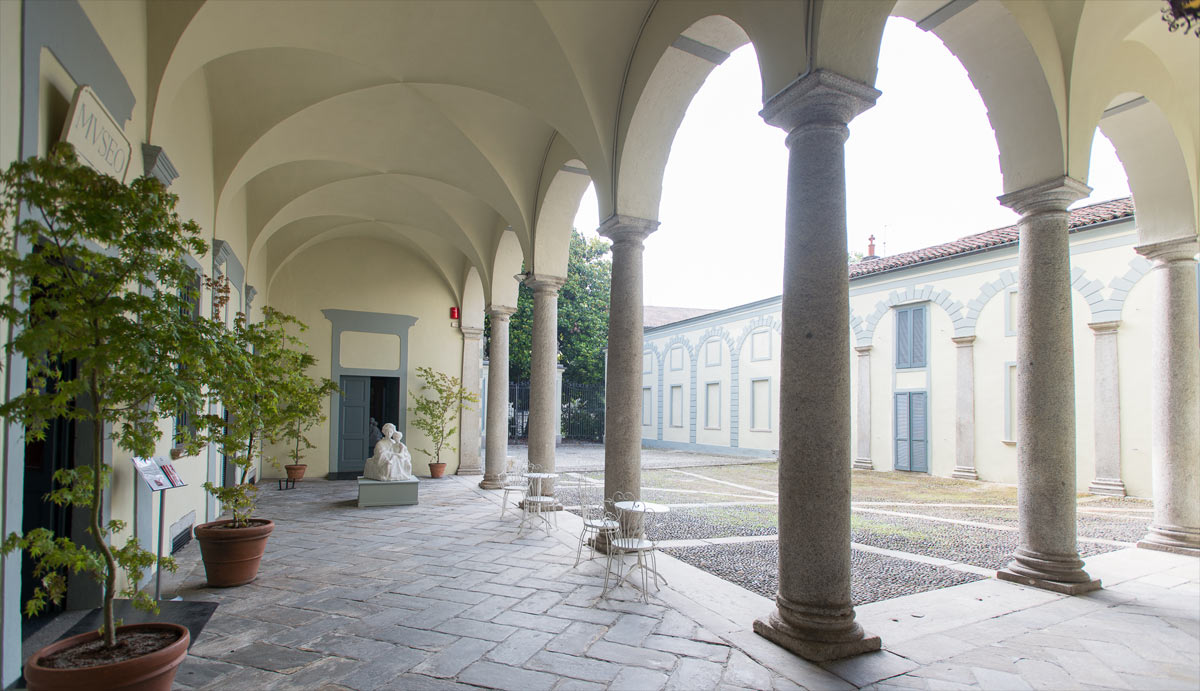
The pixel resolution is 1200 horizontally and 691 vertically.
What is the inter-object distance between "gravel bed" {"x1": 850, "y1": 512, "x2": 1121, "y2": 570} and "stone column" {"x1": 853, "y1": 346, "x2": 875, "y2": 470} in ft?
27.2

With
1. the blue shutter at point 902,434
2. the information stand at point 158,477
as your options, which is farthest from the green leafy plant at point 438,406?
the blue shutter at point 902,434

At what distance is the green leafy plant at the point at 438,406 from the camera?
14.0m

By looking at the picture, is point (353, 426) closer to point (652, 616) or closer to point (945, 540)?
point (652, 616)

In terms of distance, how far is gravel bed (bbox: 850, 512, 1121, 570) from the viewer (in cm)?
670

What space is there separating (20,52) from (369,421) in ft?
38.9

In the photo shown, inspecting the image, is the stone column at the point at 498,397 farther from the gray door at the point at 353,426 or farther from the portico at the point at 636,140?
the gray door at the point at 353,426

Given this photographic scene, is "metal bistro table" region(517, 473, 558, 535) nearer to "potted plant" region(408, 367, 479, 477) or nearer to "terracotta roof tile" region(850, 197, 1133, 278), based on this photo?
"potted plant" region(408, 367, 479, 477)

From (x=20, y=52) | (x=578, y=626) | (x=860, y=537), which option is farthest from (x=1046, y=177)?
(x=20, y=52)

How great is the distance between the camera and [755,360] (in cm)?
2077

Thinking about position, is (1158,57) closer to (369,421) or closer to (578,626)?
(578,626)

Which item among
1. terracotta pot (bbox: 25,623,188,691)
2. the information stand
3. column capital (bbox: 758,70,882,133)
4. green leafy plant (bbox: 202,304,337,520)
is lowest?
terracotta pot (bbox: 25,623,188,691)

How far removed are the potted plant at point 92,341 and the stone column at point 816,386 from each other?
127 inches

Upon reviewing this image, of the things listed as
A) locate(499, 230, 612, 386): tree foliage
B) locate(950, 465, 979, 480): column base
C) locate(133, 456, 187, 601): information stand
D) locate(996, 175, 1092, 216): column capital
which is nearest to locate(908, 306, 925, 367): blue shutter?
locate(950, 465, 979, 480): column base

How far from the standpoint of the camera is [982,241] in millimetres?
14859
